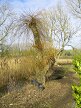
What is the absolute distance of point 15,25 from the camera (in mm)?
16391

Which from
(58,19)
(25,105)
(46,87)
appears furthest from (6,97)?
(58,19)

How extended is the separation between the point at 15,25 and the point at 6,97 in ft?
17.5

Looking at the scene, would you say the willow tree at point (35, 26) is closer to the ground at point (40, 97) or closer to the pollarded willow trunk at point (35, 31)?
the pollarded willow trunk at point (35, 31)

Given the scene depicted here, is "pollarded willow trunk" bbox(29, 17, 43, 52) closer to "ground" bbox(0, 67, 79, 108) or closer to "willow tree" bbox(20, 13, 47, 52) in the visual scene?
"willow tree" bbox(20, 13, 47, 52)

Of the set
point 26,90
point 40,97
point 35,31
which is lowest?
point 40,97

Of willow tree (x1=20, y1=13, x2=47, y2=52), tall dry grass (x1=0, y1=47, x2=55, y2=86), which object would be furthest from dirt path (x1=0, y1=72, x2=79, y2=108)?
willow tree (x1=20, y1=13, x2=47, y2=52)

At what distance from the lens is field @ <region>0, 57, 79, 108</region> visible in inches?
450

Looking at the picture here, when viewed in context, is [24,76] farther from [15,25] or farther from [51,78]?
[15,25]

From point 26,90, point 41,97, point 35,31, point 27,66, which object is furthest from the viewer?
point 27,66

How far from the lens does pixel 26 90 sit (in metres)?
13.6

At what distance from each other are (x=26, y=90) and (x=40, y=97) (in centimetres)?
131

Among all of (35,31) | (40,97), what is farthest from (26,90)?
(35,31)

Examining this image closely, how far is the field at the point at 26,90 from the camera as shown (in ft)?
37.5

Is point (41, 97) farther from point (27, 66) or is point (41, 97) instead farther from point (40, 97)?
point (27, 66)
